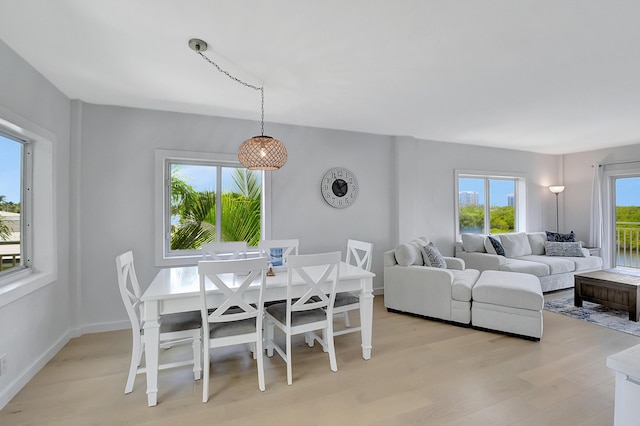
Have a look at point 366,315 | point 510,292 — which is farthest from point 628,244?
point 366,315

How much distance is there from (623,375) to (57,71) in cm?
412

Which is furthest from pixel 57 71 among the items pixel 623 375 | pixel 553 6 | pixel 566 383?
pixel 566 383

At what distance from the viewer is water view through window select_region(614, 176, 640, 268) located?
585cm

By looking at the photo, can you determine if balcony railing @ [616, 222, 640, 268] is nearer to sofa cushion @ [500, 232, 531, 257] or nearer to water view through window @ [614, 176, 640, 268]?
water view through window @ [614, 176, 640, 268]

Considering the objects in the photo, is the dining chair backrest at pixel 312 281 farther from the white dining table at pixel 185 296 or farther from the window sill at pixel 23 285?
the window sill at pixel 23 285

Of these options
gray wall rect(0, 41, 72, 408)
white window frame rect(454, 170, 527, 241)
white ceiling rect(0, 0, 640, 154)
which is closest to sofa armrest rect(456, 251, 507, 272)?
white window frame rect(454, 170, 527, 241)

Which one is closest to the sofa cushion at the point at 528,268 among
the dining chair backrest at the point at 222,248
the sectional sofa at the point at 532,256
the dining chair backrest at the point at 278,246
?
the sectional sofa at the point at 532,256

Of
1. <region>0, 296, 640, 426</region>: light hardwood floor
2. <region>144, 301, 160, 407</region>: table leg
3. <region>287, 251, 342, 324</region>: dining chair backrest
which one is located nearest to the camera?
<region>0, 296, 640, 426</region>: light hardwood floor

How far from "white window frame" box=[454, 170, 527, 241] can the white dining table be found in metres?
3.38

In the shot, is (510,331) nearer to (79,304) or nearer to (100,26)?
(100,26)

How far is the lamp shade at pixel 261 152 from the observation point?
103 inches

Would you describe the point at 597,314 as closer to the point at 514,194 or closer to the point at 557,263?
the point at 557,263

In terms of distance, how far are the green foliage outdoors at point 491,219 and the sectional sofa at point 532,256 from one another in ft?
1.46

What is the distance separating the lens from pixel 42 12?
186 cm
